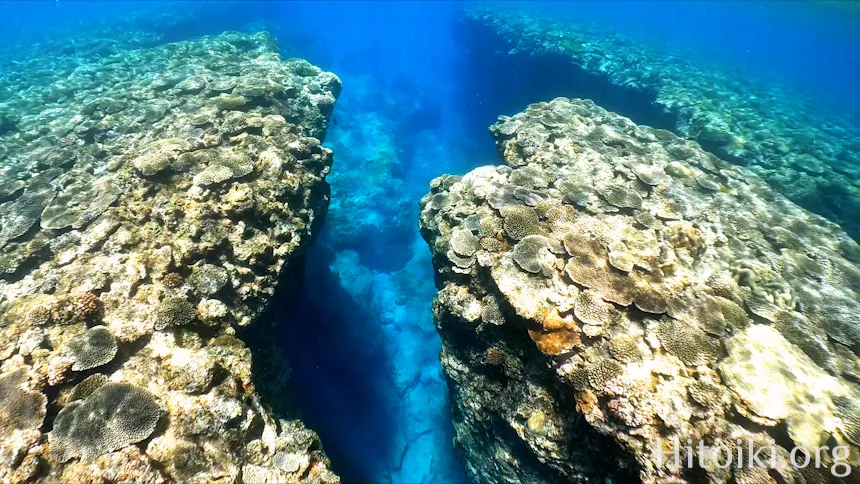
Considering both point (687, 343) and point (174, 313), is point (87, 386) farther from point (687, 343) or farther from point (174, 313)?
point (687, 343)

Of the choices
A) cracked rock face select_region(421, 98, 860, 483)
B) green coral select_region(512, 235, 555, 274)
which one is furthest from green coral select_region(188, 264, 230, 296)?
green coral select_region(512, 235, 555, 274)

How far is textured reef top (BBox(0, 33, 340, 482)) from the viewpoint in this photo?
4.53 metres

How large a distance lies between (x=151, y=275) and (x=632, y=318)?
8.39 m

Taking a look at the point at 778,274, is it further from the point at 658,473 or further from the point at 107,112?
the point at 107,112

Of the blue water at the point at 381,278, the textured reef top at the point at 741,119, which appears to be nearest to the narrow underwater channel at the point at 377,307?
the blue water at the point at 381,278

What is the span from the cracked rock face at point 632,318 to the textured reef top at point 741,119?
3494 mm

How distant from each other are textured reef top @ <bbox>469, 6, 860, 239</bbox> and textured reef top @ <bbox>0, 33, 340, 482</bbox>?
15.4m

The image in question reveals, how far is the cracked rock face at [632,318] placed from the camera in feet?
16.2

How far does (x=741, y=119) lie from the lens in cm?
1563

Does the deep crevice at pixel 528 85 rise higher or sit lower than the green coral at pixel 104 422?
lower

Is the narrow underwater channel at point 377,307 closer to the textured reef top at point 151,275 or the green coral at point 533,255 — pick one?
the textured reef top at point 151,275

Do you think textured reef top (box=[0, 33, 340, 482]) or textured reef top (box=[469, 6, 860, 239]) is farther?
textured reef top (box=[469, 6, 860, 239])

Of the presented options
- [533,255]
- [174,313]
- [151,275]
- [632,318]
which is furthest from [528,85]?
[174,313]

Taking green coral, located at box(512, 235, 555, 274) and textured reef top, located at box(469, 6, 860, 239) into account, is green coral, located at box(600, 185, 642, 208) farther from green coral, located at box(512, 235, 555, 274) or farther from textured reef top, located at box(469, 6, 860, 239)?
textured reef top, located at box(469, 6, 860, 239)
